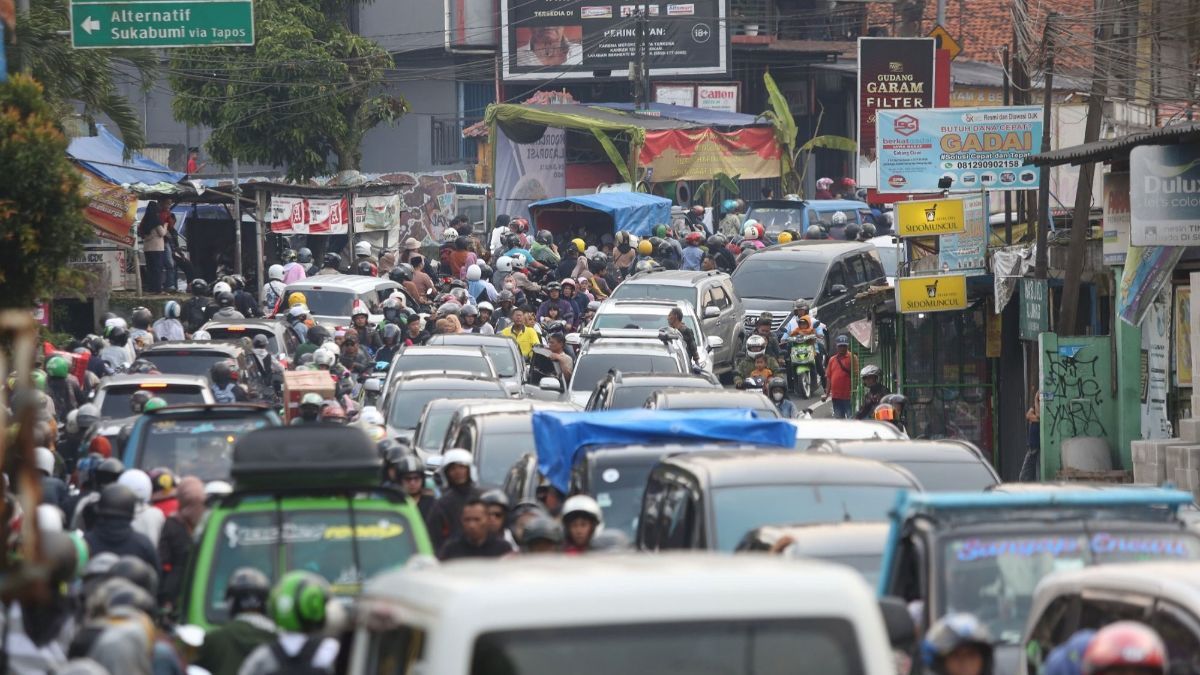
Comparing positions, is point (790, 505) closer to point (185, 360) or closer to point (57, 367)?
point (57, 367)

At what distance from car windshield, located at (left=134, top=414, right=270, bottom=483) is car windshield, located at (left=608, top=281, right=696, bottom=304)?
15.8 metres

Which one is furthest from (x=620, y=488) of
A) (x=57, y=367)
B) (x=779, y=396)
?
(x=779, y=396)

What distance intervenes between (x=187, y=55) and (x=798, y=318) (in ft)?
78.8

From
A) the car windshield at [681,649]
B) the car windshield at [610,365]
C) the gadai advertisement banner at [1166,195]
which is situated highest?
the gadai advertisement banner at [1166,195]

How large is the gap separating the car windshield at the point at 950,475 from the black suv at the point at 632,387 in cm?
665

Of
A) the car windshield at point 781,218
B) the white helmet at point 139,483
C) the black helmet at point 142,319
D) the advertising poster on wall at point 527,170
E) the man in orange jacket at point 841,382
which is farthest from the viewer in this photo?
the advertising poster on wall at point 527,170

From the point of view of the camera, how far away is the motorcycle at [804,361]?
94.4 feet

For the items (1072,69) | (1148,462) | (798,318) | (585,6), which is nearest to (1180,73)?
(1072,69)

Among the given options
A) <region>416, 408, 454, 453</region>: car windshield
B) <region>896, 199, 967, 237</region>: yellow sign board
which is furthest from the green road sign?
<region>896, 199, 967, 237</region>: yellow sign board

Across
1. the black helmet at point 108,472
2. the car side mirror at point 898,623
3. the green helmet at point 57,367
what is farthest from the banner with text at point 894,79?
the car side mirror at point 898,623

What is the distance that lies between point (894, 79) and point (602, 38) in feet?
86.1

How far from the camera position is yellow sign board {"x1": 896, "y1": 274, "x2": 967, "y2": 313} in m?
22.8

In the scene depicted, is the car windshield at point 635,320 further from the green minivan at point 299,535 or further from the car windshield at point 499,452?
the green minivan at point 299,535

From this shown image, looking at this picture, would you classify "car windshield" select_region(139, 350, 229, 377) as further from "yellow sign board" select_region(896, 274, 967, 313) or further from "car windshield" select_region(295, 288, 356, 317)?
"yellow sign board" select_region(896, 274, 967, 313)
